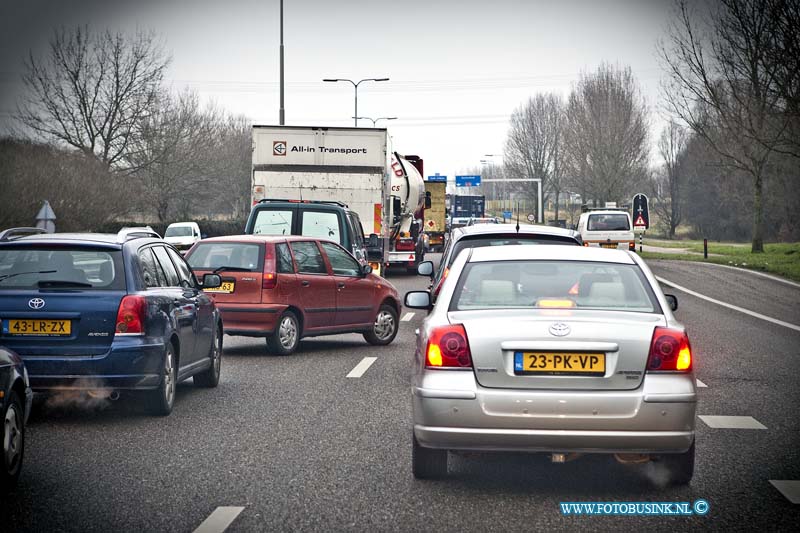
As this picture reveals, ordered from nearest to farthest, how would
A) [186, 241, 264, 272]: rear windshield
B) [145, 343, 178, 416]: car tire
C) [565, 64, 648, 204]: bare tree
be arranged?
[145, 343, 178, 416]: car tire, [186, 241, 264, 272]: rear windshield, [565, 64, 648, 204]: bare tree

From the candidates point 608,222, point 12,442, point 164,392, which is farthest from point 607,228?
point 12,442

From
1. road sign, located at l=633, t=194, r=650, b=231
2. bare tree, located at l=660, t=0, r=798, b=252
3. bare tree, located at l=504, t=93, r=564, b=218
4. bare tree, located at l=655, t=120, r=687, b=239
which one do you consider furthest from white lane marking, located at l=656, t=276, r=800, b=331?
bare tree, located at l=504, t=93, r=564, b=218

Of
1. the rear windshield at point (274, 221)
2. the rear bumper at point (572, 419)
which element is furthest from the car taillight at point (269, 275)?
the rear bumper at point (572, 419)

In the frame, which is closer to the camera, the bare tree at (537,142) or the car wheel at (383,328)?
the car wheel at (383,328)

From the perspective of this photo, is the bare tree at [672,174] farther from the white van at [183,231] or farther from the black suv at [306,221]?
the black suv at [306,221]

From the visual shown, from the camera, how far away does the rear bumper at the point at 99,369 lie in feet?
27.5

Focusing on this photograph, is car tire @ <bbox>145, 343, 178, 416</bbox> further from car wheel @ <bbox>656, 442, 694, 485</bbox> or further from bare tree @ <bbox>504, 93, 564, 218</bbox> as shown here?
bare tree @ <bbox>504, 93, 564, 218</bbox>

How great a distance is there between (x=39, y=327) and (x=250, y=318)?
16.8 feet

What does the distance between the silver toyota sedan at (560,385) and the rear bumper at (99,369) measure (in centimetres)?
306

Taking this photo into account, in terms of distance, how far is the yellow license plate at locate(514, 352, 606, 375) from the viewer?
589 cm

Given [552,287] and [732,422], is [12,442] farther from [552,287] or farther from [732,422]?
[732,422]

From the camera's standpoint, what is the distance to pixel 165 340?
29.1 ft

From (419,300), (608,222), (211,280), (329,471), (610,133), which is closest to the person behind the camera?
(329,471)

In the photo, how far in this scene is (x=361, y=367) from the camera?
40.8 ft
